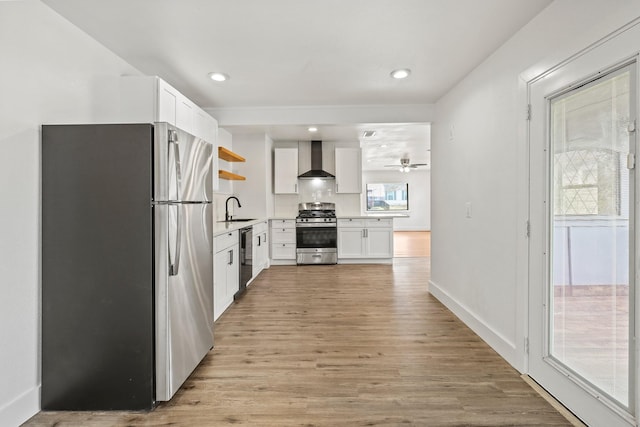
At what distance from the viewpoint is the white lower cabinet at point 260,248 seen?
17.3 feet

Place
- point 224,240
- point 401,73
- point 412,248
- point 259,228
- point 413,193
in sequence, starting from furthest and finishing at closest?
point 413,193 → point 412,248 → point 259,228 → point 224,240 → point 401,73

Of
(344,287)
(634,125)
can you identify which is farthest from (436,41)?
(344,287)

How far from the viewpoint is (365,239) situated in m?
6.30

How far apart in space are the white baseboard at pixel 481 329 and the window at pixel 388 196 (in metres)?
8.76

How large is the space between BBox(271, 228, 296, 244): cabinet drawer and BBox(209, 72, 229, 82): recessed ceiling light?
11.1 feet

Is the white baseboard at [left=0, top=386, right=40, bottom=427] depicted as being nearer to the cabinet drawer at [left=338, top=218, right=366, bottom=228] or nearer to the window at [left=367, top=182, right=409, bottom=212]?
the cabinet drawer at [left=338, top=218, right=366, bottom=228]

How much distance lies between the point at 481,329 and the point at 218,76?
3259mm

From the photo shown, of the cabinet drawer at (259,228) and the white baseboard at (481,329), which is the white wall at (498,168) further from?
the cabinet drawer at (259,228)

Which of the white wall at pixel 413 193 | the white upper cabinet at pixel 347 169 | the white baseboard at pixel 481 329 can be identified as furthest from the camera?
the white wall at pixel 413 193

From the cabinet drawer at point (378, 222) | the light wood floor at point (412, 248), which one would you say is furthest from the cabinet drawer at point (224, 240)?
the light wood floor at point (412, 248)

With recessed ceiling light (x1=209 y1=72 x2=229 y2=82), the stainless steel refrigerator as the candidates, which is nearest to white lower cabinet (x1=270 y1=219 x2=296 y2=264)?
recessed ceiling light (x1=209 y1=72 x2=229 y2=82)

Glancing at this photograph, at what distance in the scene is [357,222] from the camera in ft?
20.7

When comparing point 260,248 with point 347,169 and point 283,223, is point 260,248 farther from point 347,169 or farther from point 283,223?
point 347,169

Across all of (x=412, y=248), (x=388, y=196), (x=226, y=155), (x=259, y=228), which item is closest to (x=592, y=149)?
(x=226, y=155)
